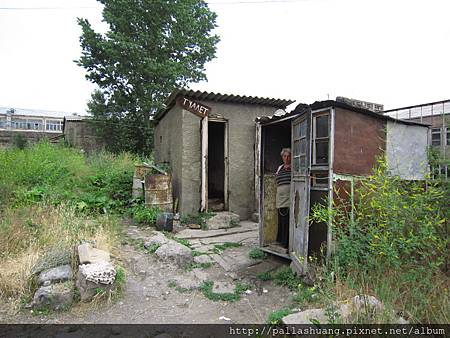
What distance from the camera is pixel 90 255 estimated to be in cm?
414

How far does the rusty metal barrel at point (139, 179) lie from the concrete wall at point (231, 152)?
0.84 m

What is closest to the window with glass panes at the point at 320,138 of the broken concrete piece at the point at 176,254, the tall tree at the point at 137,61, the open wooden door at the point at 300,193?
the open wooden door at the point at 300,193

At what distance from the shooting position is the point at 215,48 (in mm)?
17766

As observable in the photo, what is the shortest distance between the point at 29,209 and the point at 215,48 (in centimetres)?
1542

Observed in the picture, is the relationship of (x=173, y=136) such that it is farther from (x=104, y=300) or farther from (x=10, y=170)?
(x=104, y=300)

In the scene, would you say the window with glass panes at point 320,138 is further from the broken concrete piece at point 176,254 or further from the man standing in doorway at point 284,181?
the broken concrete piece at point 176,254

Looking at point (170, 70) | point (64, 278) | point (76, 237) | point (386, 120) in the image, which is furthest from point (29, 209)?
point (170, 70)

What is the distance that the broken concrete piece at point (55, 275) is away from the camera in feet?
12.1

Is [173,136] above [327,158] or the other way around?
above

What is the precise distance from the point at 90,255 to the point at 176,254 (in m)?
1.46

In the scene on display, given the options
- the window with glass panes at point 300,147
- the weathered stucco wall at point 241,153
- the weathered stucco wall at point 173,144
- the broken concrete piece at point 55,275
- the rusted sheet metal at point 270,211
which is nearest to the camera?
the broken concrete piece at point 55,275

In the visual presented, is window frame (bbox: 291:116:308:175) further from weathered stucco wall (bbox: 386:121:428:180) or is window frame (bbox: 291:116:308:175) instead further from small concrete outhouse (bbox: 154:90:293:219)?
small concrete outhouse (bbox: 154:90:293:219)

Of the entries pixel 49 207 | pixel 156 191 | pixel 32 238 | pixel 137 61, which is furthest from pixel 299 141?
pixel 137 61

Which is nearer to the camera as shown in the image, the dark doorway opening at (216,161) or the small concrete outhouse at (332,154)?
the small concrete outhouse at (332,154)
